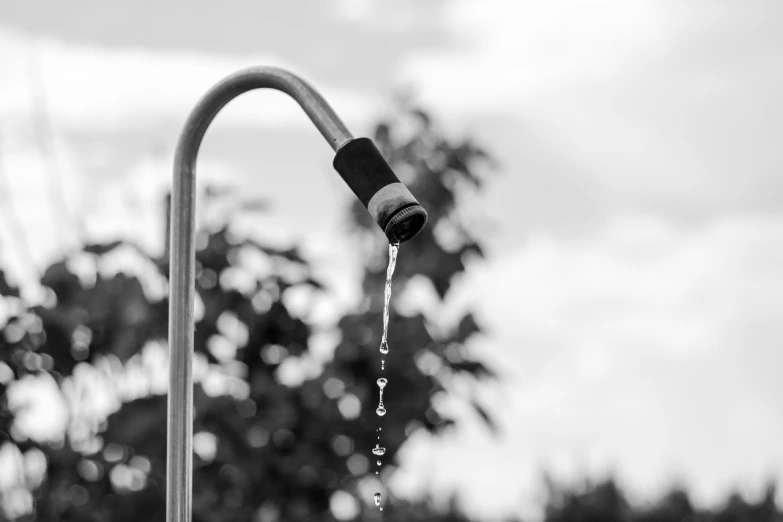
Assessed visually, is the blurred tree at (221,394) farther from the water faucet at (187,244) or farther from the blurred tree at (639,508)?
the blurred tree at (639,508)

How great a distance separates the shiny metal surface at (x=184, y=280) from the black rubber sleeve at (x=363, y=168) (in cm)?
16

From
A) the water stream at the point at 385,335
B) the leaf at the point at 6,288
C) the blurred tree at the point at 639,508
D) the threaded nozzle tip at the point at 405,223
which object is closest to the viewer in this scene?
the threaded nozzle tip at the point at 405,223

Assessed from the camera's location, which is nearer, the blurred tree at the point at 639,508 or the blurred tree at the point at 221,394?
the blurred tree at the point at 221,394

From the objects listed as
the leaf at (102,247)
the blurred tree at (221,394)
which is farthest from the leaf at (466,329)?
the leaf at (102,247)

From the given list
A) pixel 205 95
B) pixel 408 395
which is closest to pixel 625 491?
pixel 408 395

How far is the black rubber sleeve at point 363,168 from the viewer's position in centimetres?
110

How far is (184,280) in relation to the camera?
131 cm

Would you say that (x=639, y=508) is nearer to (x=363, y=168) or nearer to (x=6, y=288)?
(x=6, y=288)

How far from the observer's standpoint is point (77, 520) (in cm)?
200

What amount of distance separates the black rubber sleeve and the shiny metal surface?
0.16 meters

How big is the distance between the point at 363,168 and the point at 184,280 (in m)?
0.34

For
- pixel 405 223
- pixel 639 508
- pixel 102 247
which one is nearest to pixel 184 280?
pixel 405 223

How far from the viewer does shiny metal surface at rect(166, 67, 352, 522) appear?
1283mm

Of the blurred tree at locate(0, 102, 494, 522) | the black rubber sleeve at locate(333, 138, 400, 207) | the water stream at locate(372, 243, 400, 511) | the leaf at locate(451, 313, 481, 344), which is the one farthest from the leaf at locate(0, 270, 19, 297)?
the black rubber sleeve at locate(333, 138, 400, 207)
